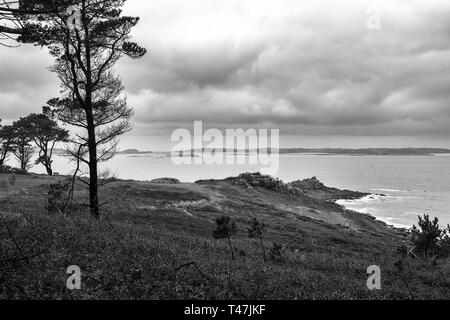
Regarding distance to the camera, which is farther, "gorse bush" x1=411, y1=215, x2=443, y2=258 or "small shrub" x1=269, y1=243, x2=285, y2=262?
"gorse bush" x1=411, y1=215, x2=443, y2=258

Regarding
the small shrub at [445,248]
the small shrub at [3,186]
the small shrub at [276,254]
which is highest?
the small shrub at [3,186]

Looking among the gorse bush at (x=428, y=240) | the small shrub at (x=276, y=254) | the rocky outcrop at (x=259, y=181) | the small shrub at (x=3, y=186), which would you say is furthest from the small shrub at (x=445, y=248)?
the rocky outcrop at (x=259, y=181)

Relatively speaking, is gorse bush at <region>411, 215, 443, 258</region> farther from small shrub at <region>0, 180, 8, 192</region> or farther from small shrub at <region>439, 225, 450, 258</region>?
small shrub at <region>0, 180, 8, 192</region>

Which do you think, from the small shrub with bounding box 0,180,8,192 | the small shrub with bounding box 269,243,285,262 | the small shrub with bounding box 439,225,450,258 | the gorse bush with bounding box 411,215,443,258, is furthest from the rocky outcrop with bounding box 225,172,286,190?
the small shrub with bounding box 269,243,285,262

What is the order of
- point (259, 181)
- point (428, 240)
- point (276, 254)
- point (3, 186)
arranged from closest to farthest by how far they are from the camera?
point (276, 254) < point (428, 240) < point (3, 186) < point (259, 181)

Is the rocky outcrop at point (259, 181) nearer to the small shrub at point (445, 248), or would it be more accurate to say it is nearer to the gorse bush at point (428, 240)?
the small shrub at point (445, 248)

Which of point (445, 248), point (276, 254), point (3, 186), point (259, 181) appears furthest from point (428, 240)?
point (259, 181)

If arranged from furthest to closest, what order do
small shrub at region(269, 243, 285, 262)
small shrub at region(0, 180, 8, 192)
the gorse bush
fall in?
small shrub at region(0, 180, 8, 192) < the gorse bush < small shrub at region(269, 243, 285, 262)

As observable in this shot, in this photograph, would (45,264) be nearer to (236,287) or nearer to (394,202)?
(236,287)

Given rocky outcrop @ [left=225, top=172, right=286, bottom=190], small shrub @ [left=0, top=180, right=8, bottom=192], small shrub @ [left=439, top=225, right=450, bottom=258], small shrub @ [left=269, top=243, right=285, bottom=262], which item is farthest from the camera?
rocky outcrop @ [left=225, top=172, right=286, bottom=190]

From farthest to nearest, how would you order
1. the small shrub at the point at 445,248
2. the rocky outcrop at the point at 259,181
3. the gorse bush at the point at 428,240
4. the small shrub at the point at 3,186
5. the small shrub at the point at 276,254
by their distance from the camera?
the rocky outcrop at the point at 259,181 < the small shrub at the point at 3,186 < the small shrub at the point at 445,248 < the gorse bush at the point at 428,240 < the small shrub at the point at 276,254

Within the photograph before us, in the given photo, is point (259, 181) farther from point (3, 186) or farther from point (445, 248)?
point (445, 248)

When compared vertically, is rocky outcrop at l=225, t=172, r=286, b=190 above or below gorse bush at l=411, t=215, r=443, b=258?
above
